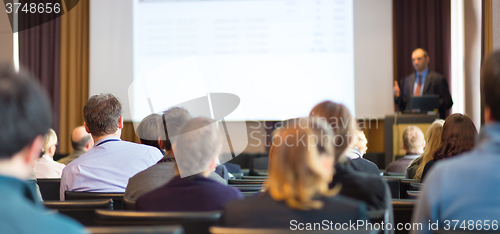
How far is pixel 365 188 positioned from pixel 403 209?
0.68ft

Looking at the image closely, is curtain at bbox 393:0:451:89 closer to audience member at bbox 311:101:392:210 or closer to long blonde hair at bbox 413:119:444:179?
long blonde hair at bbox 413:119:444:179

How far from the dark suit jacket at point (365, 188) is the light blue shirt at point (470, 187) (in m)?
0.38

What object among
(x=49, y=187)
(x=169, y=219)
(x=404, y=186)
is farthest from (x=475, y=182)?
(x=49, y=187)

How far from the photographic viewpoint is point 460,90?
6.62 meters

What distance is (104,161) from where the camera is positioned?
249cm

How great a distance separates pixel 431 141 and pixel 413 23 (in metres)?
4.50

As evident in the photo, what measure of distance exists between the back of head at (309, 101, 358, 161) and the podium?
3807mm

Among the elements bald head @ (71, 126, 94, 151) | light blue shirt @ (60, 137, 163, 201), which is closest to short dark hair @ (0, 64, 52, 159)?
light blue shirt @ (60, 137, 163, 201)

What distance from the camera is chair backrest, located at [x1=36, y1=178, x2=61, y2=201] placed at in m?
2.61

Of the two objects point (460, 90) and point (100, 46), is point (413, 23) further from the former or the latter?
point (100, 46)

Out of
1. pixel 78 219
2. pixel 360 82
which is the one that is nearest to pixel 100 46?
pixel 360 82

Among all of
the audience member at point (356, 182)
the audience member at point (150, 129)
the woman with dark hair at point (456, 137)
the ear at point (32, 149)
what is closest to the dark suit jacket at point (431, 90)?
the woman with dark hair at point (456, 137)

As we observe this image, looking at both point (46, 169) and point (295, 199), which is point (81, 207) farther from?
point (46, 169)

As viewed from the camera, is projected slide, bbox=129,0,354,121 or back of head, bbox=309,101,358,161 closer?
back of head, bbox=309,101,358,161
